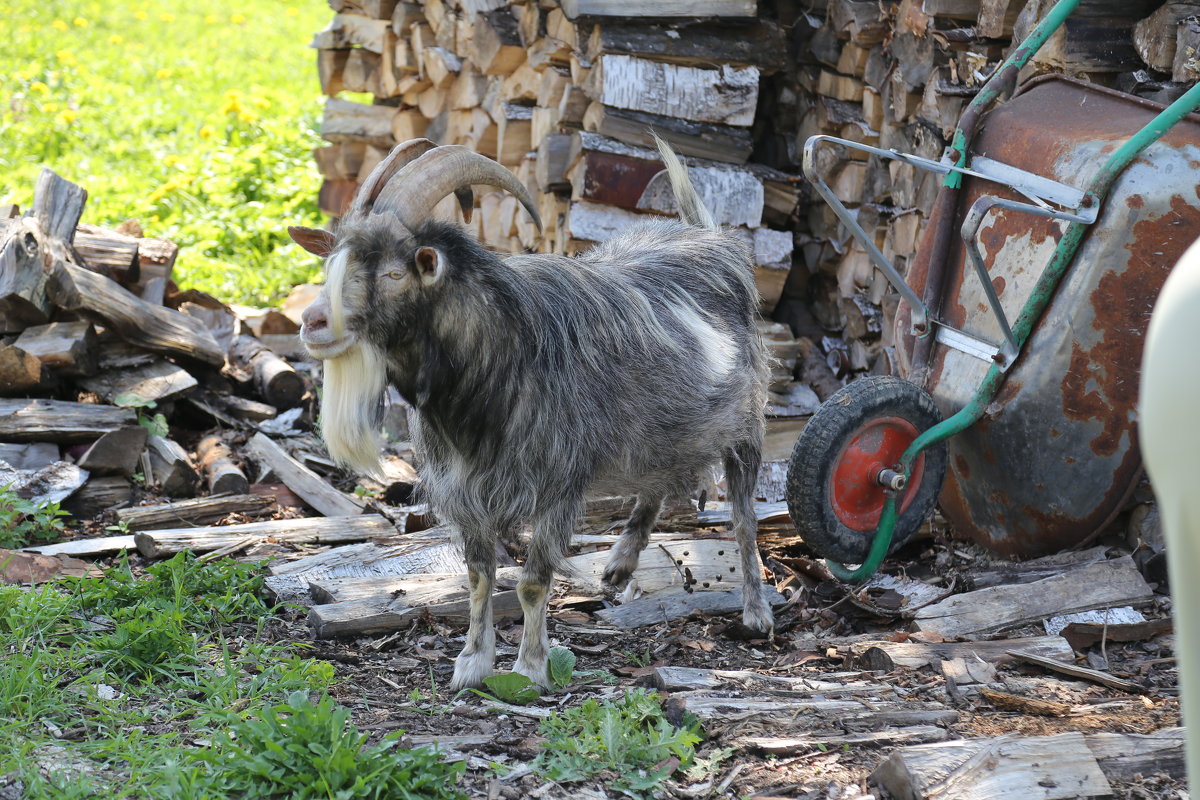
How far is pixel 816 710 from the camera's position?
10.7ft

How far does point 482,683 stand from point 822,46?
13.2ft

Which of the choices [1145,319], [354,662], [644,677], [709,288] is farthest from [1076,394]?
[354,662]

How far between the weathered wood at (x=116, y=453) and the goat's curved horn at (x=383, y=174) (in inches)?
89.2

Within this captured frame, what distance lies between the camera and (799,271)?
21.8ft

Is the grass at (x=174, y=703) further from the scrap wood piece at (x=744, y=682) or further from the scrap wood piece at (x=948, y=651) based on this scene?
the scrap wood piece at (x=948, y=651)

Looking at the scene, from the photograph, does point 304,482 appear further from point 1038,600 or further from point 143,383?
point 1038,600

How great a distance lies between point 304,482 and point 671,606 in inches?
77.1

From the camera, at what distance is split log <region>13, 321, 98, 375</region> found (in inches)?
218

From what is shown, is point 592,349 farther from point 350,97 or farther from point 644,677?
point 350,97

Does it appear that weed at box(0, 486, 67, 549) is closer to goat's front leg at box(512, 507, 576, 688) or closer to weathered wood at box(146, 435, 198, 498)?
weathered wood at box(146, 435, 198, 498)

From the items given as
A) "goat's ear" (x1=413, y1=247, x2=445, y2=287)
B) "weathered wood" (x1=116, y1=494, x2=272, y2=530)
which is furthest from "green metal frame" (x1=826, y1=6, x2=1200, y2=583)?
"weathered wood" (x1=116, y1=494, x2=272, y2=530)

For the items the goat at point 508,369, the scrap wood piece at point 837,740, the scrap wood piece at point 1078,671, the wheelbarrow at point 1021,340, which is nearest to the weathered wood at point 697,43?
the goat at point 508,369

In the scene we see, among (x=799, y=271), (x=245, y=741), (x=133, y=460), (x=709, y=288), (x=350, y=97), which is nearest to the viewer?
(x=245, y=741)

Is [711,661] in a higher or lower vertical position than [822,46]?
lower
